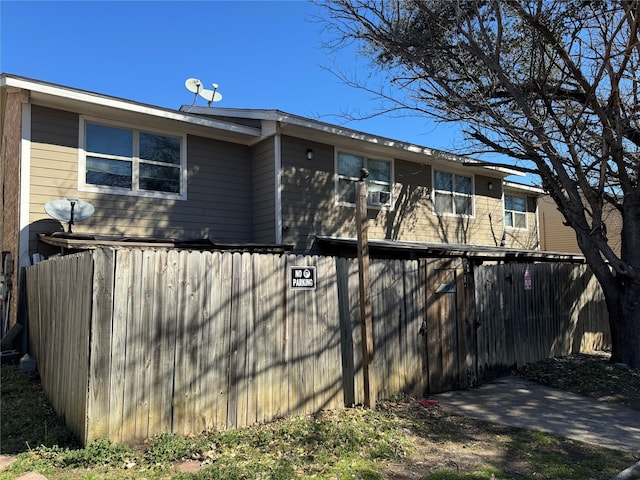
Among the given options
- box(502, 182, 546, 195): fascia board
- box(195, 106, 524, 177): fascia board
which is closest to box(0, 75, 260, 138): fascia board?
box(195, 106, 524, 177): fascia board

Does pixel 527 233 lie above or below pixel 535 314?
above

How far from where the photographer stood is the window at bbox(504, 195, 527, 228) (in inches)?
688

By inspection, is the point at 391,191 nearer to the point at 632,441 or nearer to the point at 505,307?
the point at 505,307

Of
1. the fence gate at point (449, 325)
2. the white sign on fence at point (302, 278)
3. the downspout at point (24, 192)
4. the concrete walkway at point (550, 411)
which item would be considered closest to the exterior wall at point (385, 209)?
the fence gate at point (449, 325)

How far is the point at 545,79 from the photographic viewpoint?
8.59m

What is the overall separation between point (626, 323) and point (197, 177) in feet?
29.6

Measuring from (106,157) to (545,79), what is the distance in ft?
28.1

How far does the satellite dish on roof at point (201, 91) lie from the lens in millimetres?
12508

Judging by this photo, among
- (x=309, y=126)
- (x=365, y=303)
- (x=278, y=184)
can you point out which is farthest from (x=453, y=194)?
(x=365, y=303)

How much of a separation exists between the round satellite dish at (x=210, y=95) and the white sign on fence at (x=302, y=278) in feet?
28.7

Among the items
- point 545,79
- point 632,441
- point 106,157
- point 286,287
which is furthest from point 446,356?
point 106,157

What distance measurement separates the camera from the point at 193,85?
1255 centimetres

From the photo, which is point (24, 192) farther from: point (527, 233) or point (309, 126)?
point (527, 233)

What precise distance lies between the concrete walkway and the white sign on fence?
8.25 feet
